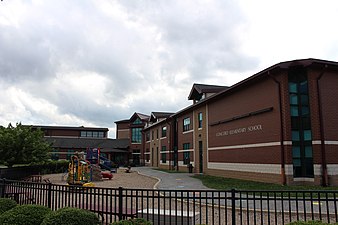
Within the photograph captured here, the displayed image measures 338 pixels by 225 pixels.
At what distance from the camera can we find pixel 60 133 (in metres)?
69.2

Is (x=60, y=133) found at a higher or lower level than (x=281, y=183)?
higher

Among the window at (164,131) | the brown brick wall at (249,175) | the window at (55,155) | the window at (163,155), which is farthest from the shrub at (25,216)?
the window at (55,155)

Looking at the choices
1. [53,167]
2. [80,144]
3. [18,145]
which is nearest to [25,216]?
[18,145]

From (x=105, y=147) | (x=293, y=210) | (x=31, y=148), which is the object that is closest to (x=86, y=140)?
(x=105, y=147)

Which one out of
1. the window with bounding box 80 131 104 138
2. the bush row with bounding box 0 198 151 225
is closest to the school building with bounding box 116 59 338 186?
the bush row with bounding box 0 198 151 225

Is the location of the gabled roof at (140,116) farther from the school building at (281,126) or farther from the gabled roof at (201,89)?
the school building at (281,126)

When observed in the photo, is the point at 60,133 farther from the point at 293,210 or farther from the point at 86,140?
the point at 293,210

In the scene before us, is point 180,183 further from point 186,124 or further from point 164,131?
point 164,131

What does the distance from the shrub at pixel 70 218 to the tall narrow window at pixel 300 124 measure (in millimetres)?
13700

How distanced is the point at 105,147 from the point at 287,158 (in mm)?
47063

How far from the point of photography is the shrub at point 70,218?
233 inches

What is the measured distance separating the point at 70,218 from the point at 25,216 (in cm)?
124

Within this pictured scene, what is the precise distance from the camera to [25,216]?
6484 mm

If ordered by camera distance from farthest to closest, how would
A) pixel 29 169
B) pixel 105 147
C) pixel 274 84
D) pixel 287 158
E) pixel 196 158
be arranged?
pixel 105 147
pixel 196 158
pixel 29 169
pixel 274 84
pixel 287 158
